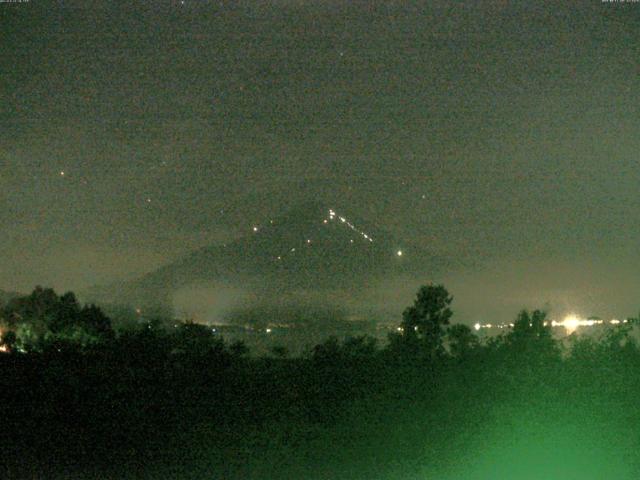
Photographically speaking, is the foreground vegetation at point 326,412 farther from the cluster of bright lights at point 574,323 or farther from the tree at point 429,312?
the tree at point 429,312

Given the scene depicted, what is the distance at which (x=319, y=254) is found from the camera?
41.8m

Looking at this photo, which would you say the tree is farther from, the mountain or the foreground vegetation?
the mountain

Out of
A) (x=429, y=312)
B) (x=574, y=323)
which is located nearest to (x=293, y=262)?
(x=429, y=312)

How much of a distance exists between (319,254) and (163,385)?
33145 mm

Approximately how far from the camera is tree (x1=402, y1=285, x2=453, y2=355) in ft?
46.1

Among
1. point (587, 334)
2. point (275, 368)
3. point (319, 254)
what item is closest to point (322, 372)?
point (275, 368)

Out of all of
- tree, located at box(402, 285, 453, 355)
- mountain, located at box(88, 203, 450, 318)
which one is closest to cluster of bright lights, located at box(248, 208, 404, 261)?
mountain, located at box(88, 203, 450, 318)

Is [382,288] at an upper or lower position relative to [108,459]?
upper

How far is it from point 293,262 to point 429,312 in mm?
30052

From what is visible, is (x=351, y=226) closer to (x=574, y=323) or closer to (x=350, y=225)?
(x=350, y=225)

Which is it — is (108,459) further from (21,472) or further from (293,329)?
(293,329)

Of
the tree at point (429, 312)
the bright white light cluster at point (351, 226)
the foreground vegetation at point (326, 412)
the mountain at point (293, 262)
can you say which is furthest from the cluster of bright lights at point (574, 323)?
the bright white light cluster at point (351, 226)

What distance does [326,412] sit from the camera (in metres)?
8.27

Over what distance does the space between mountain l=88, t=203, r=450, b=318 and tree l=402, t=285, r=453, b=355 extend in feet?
44.0
